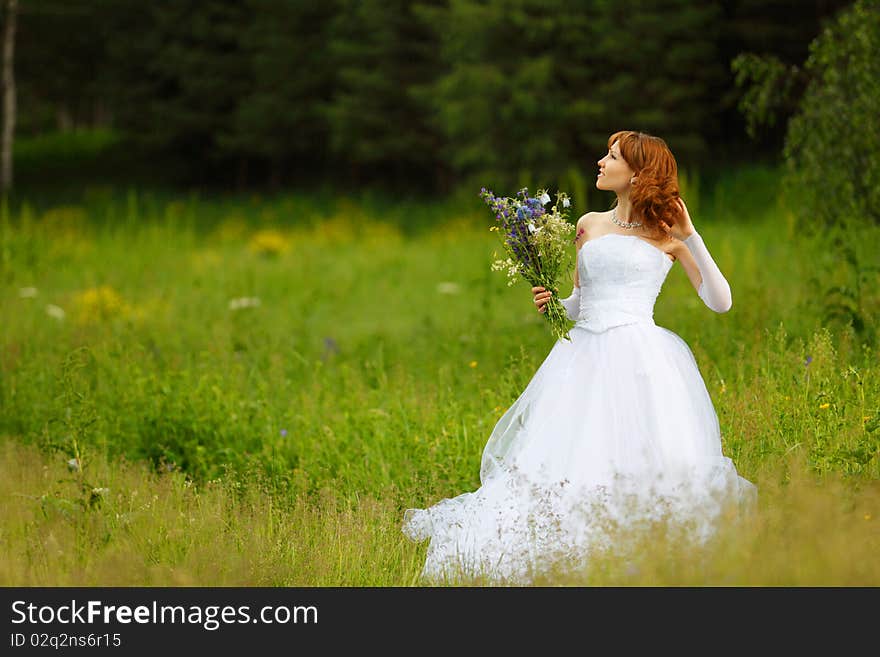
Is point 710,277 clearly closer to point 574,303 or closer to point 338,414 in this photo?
point 574,303

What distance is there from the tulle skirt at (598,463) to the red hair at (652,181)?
18.0 inches

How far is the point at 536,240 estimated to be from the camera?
428 centimetres

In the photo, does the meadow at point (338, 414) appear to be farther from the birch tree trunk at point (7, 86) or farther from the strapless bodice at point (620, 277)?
the birch tree trunk at point (7, 86)

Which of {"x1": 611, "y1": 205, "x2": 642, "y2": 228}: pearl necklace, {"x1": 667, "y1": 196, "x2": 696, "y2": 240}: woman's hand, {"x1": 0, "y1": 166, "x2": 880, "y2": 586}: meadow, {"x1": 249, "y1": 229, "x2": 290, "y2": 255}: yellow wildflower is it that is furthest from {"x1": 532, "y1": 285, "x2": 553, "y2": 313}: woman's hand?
{"x1": 249, "y1": 229, "x2": 290, "y2": 255}: yellow wildflower

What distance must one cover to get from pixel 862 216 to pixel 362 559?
4606 millimetres

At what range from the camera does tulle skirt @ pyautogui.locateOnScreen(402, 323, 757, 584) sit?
405cm

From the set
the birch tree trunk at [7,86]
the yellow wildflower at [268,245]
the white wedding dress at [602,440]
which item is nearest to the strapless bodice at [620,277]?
the white wedding dress at [602,440]

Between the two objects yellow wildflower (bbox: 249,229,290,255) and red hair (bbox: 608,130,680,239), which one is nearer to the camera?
red hair (bbox: 608,130,680,239)

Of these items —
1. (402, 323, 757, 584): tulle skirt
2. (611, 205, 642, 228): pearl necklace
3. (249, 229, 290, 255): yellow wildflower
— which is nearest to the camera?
(402, 323, 757, 584): tulle skirt

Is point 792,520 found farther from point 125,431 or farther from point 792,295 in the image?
point 792,295

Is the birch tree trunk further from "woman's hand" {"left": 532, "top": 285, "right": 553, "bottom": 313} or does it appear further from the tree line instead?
"woman's hand" {"left": 532, "top": 285, "right": 553, "bottom": 313}

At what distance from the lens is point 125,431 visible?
6633mm

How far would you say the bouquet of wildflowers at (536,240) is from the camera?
13.9ft

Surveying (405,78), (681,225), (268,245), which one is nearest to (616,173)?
(681,225)
